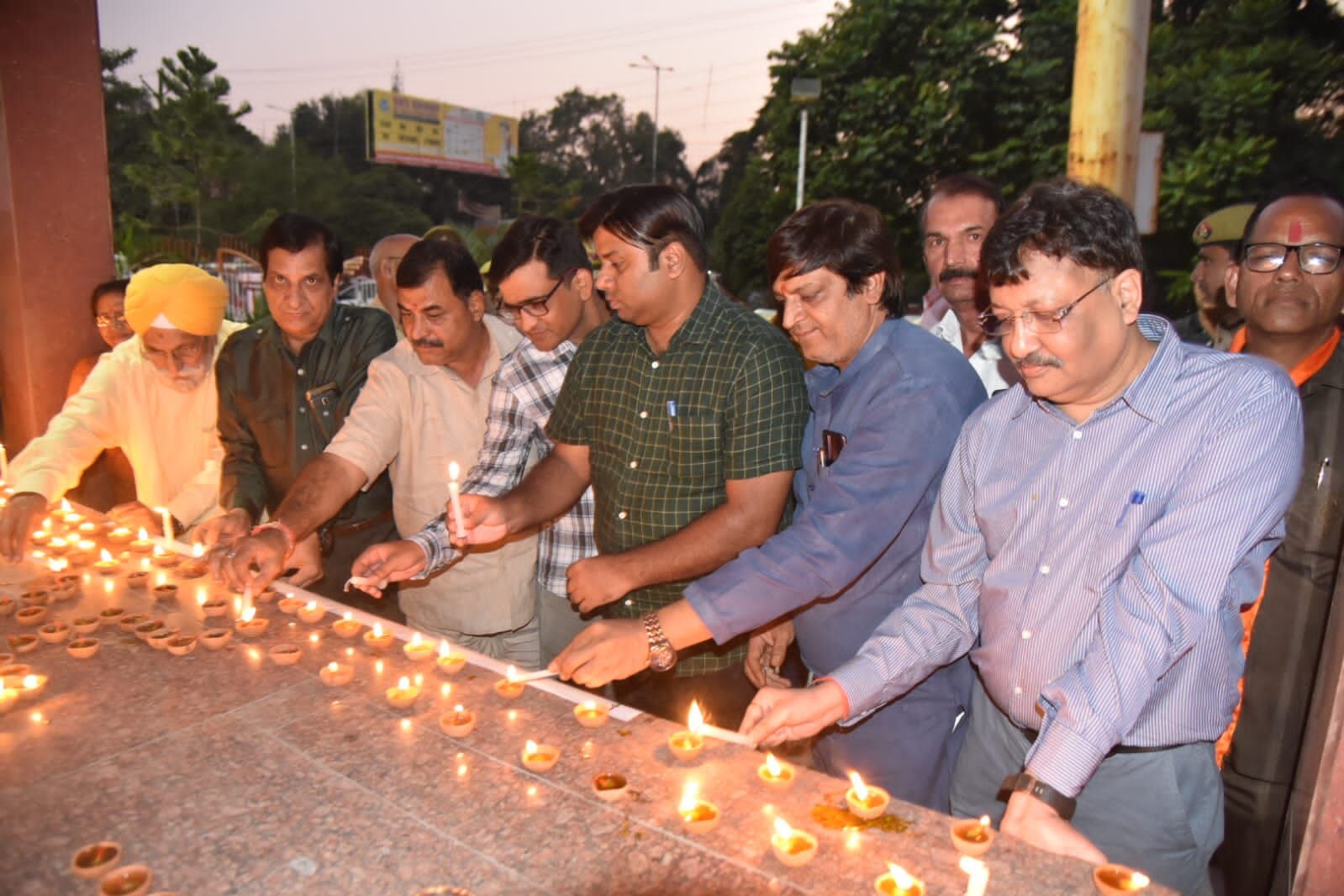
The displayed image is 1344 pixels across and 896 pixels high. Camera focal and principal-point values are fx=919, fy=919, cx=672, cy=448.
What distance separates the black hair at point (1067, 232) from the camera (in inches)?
74.8

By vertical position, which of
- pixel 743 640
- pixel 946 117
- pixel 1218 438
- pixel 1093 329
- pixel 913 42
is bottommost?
pixel 743 640

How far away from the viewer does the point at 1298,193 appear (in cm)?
286

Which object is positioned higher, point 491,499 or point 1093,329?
point 1093,329

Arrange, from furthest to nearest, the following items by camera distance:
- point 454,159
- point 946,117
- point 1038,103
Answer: point 454,159
point 946,117
point 1038,103

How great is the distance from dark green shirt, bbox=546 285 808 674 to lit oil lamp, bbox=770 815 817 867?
1148 mm

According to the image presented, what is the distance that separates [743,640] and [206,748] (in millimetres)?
1629

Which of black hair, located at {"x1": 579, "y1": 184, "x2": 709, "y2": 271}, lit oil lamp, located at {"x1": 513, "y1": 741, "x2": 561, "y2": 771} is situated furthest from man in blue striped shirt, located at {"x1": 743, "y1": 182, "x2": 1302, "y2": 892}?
black hair, located at {"x1": 579, "y1": 184, "x2": 709, "y2": 271}

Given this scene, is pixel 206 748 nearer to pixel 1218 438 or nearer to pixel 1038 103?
pixel 1218 438

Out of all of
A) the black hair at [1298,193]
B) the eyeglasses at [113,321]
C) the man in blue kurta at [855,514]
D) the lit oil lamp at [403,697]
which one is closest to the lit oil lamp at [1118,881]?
the man in blue kurta at [855,514]

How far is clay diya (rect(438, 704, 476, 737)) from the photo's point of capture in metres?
2.12

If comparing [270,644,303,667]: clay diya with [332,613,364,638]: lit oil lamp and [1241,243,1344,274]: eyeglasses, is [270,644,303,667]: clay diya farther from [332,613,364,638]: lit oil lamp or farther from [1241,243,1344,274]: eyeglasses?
[1241,243,1344,274]: eyeglasses

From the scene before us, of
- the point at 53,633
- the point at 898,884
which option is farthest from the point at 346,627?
the point at 898,884

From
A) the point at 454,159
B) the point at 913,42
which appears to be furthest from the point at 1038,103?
the point at 454,159

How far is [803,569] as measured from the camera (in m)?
2.42
